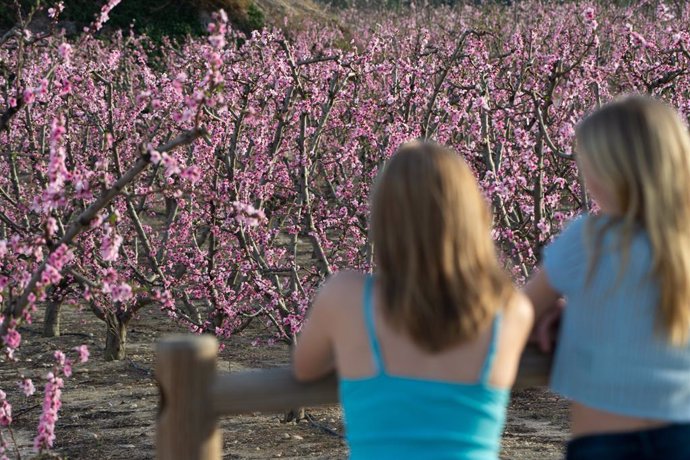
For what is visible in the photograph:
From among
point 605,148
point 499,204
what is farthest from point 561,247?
point 499,204

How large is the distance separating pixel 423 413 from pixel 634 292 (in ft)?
1.60

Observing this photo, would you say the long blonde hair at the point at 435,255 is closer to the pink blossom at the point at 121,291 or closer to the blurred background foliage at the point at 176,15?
the pink blossom at the point at 121,291

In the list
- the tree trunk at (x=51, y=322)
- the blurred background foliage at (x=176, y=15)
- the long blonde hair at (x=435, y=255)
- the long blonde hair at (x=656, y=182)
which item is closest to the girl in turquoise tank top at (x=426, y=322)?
the long blonde hair at (x=435, y=255)

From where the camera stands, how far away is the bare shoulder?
6.91 feet

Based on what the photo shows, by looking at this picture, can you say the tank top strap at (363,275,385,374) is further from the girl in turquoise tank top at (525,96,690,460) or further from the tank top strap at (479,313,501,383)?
the girl in turquoise tank top at (525,96,690,460)

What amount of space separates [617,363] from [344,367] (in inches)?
21.7

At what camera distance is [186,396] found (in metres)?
2.26

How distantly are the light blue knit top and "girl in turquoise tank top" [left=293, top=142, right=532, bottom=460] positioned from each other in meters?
0.14

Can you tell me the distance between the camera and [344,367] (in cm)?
213

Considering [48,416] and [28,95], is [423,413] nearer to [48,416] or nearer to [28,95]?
[48,416]

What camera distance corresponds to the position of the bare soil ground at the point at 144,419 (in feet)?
19.4

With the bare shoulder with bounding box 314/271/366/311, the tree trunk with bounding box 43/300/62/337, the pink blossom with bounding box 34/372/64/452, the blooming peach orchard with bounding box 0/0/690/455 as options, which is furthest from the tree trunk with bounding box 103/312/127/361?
the bare shoulder with bounding box 314/271/366/311

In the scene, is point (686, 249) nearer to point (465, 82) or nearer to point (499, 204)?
point (499, 204)

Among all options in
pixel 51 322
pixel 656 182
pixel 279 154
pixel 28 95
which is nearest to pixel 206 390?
pixel 656 182
